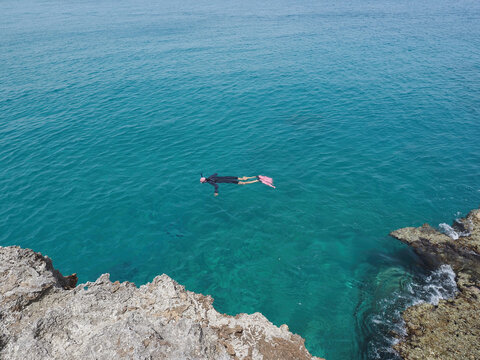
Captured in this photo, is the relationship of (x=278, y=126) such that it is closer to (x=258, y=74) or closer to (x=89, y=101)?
(x=258, y=74)

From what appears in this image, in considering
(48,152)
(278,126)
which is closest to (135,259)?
(48,152)

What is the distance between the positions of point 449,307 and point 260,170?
749 inches

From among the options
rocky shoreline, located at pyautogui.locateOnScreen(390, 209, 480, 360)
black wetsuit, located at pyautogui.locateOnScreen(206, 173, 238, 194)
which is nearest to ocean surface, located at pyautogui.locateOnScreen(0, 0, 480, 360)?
rocky shoreline, located at pyautogui.locateOnScreen(390, 209, 480, 360)

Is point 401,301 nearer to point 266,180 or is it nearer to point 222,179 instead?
point 266,180

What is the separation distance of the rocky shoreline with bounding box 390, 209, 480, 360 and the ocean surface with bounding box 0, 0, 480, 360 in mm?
826

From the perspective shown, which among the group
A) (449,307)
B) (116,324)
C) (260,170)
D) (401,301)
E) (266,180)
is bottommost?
(260,170)

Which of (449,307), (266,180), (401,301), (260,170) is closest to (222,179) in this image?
(266,180)

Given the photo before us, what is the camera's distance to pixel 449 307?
654 inches

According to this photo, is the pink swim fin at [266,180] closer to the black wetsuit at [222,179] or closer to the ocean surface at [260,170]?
the ocean surface at [260,170]

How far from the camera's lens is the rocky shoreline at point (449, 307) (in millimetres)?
14570

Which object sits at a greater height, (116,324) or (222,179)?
(116,324)

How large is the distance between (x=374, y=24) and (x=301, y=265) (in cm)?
9323

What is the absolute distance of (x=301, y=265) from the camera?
2117 cm

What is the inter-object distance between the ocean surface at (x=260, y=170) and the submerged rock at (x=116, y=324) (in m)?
7.79
